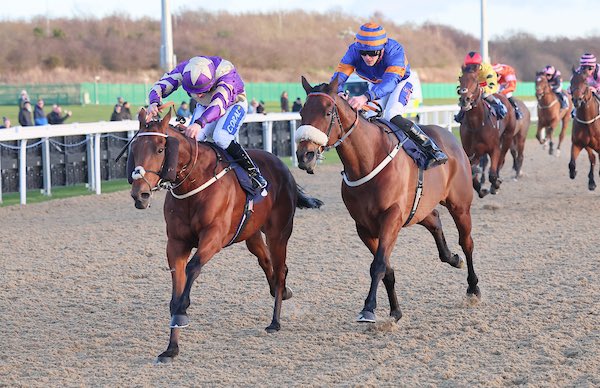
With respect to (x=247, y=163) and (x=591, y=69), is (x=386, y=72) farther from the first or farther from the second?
(x=591, y=69)

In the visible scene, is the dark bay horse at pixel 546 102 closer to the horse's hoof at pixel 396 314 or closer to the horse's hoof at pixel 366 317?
the horse's hoof at pixel 396 314

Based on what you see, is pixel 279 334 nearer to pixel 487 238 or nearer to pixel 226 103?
pixel 226 103

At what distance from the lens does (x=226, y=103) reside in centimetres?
633

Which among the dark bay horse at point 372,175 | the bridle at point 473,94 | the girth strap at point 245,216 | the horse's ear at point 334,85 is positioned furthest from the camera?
the bridle at point 473,94

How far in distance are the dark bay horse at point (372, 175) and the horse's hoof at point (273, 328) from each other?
2.04 feet

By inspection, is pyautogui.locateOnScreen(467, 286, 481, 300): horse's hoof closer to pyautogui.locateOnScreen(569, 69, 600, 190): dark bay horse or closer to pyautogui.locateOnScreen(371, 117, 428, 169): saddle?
pyautogui.locateOnScreen(371, 117, 428, 169): saddle

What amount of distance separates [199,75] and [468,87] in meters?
6.61

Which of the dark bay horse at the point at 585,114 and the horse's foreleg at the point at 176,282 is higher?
the dark bay horse at the point at 585,114

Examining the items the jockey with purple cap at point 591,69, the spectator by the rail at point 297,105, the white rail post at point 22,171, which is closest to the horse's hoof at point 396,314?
the white rail post at point 22,171

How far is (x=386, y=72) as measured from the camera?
6.83m

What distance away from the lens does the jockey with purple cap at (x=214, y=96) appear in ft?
20.4

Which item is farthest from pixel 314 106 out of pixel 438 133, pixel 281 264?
pixel 438 133

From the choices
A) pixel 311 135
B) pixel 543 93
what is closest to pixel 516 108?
pixel 543 93

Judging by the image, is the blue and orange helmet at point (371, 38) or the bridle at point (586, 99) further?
the bridle at point (586, 99)
